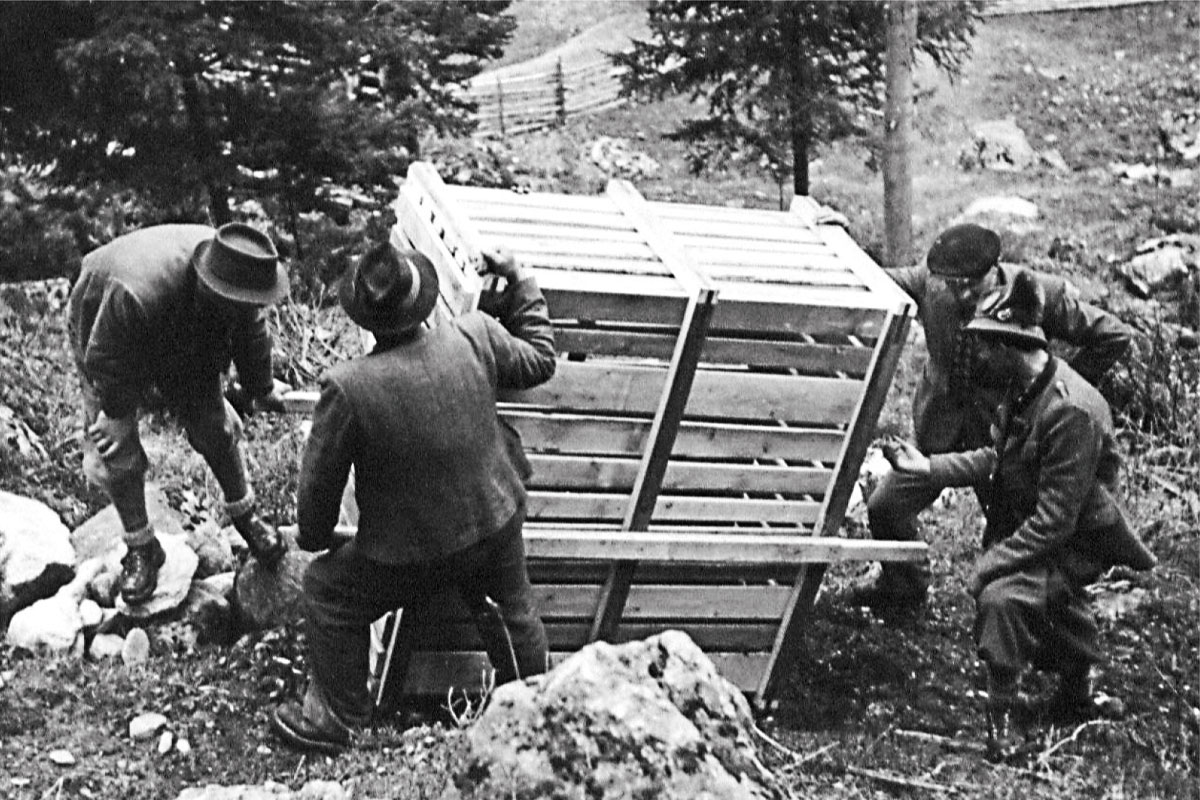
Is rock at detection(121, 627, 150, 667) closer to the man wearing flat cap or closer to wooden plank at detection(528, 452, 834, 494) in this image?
wooden plank at detection(528, 452, 834, 494)

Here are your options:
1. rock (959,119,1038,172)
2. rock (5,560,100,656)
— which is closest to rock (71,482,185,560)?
rock (5,560,100,656)

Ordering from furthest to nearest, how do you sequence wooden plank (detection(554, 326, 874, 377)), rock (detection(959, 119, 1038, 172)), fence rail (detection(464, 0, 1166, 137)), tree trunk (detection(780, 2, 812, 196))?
fence rail (detection(464, 0, 1166, 137)) → rock (detection(959, 119, 1038, 172)) → tree trunk (detection(780, 2, 812, 196)) → wooden plank (detection(554, 326, 874, 377))

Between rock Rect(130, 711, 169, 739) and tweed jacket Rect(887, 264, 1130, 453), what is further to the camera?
tweed jacket Rect(887, 264, 1130, 453)

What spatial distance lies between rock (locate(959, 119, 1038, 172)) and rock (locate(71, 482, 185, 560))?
16876 mm

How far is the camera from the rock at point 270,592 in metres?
6.34

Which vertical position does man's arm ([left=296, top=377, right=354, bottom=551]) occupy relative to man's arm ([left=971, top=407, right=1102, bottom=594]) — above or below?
above

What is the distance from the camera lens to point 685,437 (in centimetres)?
545

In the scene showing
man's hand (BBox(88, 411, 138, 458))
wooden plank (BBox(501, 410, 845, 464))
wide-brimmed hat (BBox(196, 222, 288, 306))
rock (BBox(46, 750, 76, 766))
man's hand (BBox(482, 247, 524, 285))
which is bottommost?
rock (BBox(46, 750, 76, 766))

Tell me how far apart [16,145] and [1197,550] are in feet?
28.3

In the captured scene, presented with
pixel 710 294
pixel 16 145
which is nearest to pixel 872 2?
pixel 16 145

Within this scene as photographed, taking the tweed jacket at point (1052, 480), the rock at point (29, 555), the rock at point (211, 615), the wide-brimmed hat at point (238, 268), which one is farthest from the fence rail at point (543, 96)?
the tweed jacket at point (1052, 480)

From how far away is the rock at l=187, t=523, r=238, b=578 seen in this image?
6.85m

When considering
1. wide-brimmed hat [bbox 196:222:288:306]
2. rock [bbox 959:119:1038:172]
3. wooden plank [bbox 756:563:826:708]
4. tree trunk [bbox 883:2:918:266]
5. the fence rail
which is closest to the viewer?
wide-brimmed hat [bbox 196:222:288:306]

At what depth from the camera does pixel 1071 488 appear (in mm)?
5160
